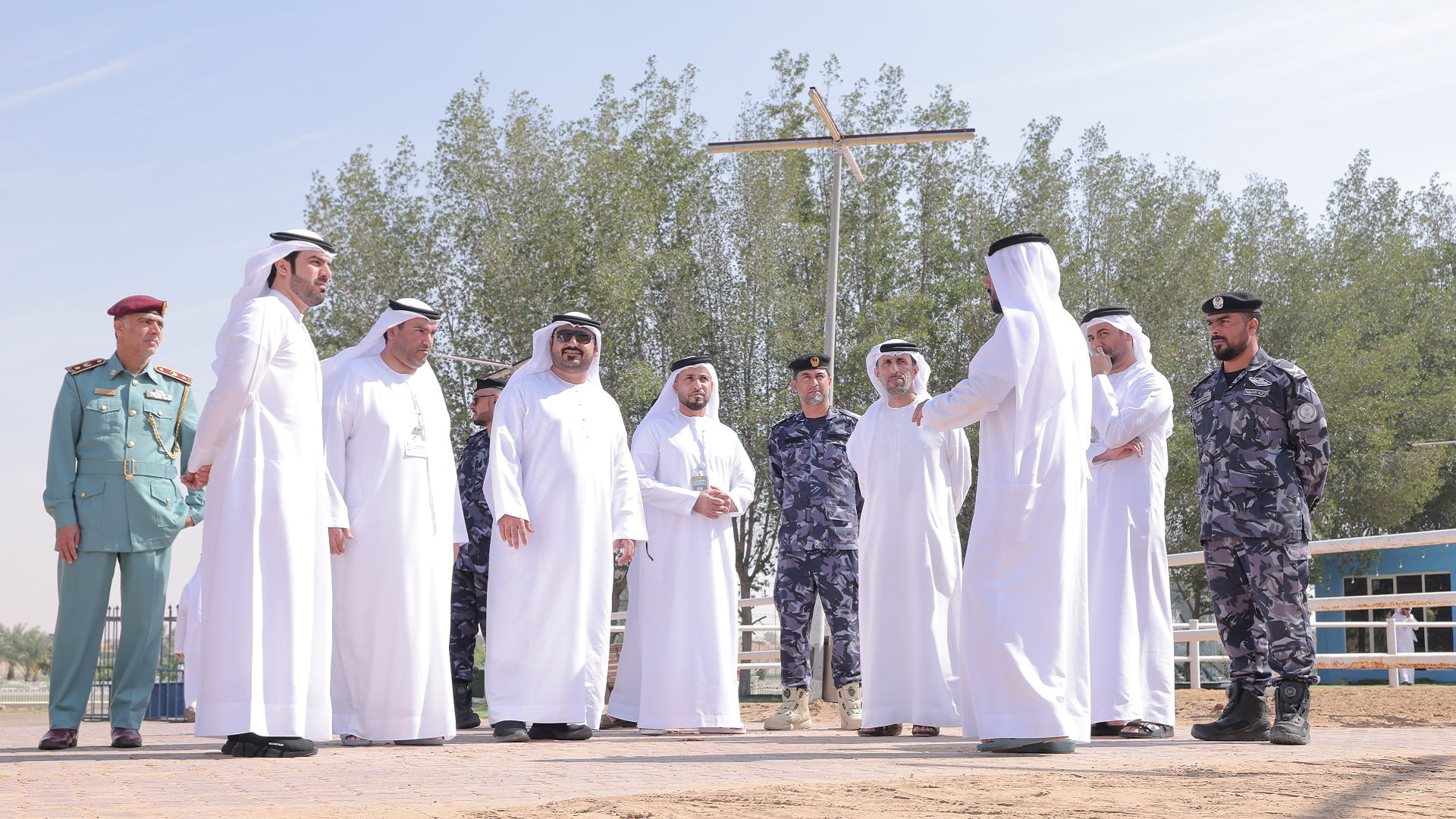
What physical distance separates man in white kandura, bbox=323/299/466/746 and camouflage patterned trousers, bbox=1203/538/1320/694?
3998 mm

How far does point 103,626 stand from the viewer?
6984 mm

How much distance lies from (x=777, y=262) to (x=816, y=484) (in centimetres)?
1969

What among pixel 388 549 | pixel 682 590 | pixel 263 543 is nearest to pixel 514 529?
pixel 388 549

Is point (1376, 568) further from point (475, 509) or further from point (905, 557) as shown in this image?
point (475, 509)

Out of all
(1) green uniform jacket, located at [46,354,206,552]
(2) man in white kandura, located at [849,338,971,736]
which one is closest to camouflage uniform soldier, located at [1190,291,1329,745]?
(2) man in white kandura, located at [849,338,971,736]

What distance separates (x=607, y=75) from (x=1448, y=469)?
2308 cm

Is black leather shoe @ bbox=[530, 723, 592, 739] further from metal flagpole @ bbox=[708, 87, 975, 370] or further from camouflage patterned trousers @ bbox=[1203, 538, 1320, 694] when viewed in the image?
metal flagpole @ bbox=[708, 87, 975, 370]

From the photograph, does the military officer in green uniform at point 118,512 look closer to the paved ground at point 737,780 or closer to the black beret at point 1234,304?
the paved ground at point 737,780

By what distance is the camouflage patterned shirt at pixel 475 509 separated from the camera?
971 centimetres

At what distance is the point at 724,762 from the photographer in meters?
5.82

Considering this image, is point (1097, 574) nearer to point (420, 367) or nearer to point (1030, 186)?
point (420, 367)

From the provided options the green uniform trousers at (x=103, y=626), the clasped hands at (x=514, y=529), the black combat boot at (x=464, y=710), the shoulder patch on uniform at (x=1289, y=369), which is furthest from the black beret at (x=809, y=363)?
the green uniform trousers at (x=103, y=626)

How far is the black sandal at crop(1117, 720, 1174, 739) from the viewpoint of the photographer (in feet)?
24.4

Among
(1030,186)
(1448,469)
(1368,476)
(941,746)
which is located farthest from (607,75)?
(941,746)
